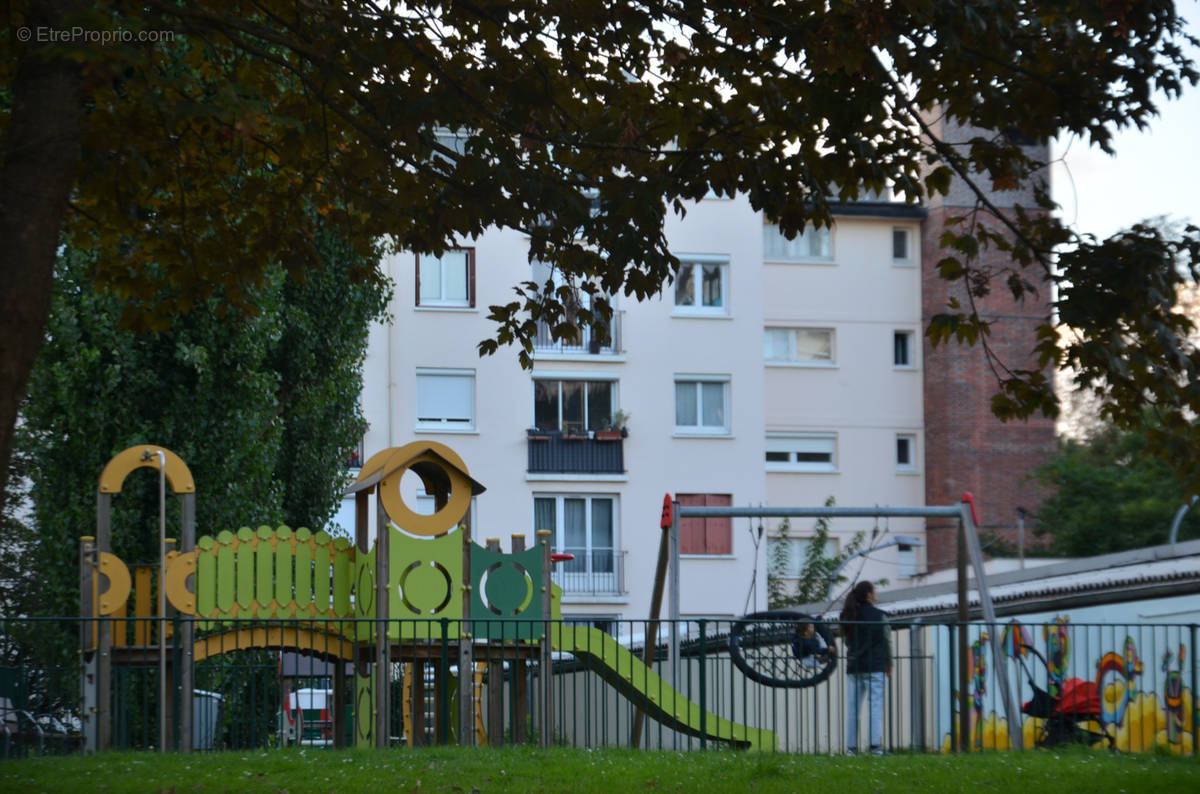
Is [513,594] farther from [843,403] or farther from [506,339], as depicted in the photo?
[843,403]

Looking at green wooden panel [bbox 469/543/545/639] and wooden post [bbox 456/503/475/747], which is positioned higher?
green wooden panel [bbox 469/543/545/639]

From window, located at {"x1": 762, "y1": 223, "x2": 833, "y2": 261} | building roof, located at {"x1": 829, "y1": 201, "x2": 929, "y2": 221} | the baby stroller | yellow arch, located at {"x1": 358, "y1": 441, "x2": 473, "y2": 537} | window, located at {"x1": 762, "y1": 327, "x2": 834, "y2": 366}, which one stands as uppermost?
building roof, located at {"x1": 829, "y1": 201, "x2": 929, "y2": 221}

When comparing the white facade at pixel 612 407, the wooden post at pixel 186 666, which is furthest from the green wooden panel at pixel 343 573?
the white facade at pixel 612 407

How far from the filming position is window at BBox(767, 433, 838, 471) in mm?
45253

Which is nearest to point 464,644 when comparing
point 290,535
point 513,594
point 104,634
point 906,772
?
point 513,594

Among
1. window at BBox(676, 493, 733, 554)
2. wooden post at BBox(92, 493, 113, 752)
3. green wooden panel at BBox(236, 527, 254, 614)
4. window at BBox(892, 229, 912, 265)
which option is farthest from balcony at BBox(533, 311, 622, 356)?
wooden post at BBox(92, 493, 113, 752)

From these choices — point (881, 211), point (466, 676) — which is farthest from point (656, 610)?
point (881, 211)

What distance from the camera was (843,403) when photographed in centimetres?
4566

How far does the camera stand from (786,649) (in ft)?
46.9

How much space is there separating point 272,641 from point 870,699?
605 cm

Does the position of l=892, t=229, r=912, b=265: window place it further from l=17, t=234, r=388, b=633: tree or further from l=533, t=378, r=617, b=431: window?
l=17, t=234, r=388, b=633: tree

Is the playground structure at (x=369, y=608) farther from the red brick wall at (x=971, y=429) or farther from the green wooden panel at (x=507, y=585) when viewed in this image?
the red brick wall at (x=971, y=429)

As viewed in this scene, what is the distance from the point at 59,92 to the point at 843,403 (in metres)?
39.4

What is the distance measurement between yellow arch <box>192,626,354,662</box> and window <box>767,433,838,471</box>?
31.3 m
